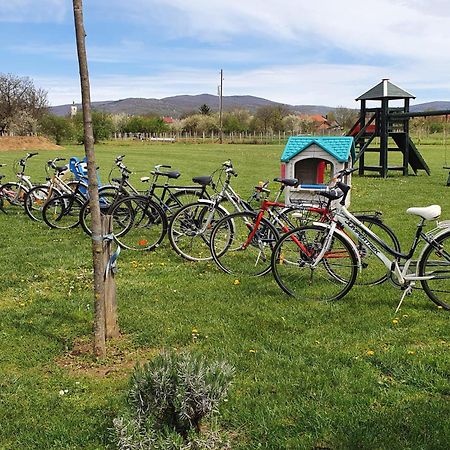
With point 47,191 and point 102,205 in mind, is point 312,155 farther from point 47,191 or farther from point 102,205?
point 47,191

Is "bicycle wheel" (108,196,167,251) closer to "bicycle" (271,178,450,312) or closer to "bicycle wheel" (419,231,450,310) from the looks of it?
"bicycle" (271,178,450,312)

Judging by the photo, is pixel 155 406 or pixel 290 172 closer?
pixel 155 406

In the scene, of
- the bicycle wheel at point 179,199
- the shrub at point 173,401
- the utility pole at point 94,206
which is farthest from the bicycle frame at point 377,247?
the shrub at point 173,401

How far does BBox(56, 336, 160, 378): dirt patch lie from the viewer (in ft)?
11.8

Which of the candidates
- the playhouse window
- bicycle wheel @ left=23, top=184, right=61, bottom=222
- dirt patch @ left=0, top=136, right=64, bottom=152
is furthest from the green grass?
dirt patch @ left=0, top=136, right=64, bottom=152

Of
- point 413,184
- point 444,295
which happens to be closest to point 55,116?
point 413,184

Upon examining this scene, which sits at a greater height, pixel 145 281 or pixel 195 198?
pixel 195 198

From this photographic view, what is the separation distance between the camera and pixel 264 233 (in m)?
5.84

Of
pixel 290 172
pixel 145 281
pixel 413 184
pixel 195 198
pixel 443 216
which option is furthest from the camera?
pixel 413 184

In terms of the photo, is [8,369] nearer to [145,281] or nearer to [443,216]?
[145,281]

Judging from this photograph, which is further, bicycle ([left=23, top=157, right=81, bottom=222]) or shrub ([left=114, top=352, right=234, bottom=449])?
bicycle ([left=23, top=157, right=81, bottom=222])

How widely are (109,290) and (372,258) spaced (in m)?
2.82

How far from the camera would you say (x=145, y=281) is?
5.62 m

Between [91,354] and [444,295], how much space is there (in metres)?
3.11
